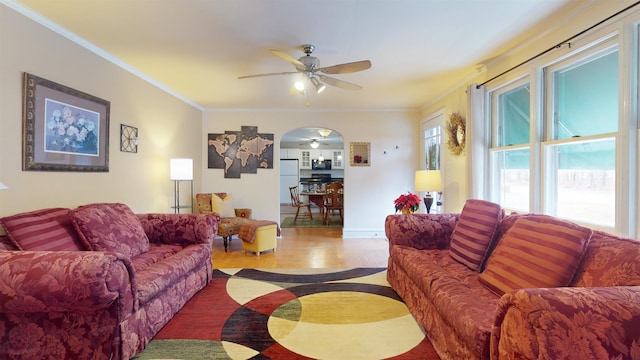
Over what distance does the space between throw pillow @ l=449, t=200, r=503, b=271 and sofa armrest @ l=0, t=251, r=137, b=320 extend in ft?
7.51

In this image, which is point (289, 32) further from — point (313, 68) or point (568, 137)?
point (568, 137)

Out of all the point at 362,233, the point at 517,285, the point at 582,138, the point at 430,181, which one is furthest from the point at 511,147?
the point at 362,233

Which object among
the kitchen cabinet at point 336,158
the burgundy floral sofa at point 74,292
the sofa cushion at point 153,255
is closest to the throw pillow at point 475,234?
the burgundy floral sofa at point 74,292

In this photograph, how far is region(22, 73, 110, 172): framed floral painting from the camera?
2.22m

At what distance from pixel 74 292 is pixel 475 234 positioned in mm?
2526

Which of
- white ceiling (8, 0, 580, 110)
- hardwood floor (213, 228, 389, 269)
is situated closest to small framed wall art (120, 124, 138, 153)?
white ceiling (8, 0, 580, 110)

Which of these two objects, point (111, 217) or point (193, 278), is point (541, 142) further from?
point (111, 217)

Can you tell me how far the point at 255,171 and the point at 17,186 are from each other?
359 centimetres

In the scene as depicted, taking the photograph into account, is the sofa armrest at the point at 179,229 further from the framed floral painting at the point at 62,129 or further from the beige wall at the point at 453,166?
the beige wall at the point at 453,166

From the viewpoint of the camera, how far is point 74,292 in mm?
1455

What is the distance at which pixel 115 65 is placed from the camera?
3135 millimetres

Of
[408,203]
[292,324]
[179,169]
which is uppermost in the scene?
[179,169]

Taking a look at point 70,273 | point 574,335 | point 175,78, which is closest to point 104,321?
point 70,273

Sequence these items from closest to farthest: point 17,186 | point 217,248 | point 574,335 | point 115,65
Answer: point 574,335 → point 17,186 → point 115,65 → point 217,248
